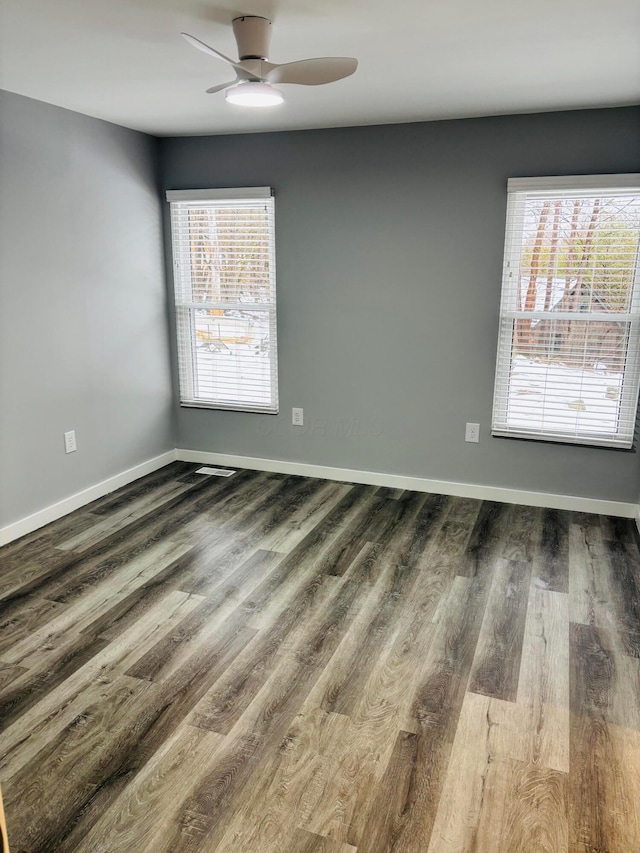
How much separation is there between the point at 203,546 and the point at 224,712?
130 cm

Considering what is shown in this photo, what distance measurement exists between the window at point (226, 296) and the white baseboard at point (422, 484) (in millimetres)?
394

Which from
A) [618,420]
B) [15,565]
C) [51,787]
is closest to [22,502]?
[15,565]

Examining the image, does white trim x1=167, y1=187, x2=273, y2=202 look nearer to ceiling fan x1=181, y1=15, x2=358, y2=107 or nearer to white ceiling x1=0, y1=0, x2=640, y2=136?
white ceiling x1=0, y1=0, x2=640, y2=136

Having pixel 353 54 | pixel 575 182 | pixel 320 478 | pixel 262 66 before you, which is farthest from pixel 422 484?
pixel 262 66

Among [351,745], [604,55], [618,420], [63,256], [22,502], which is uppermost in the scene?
[604,55]

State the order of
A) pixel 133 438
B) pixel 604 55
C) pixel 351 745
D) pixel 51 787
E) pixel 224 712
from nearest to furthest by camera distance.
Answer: pixel 51 787 → pixel 351 745 → pixel 224 712 → pixel 604 55 → pixel 133 438

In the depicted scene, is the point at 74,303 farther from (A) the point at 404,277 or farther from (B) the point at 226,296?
(A) the point at 404,277

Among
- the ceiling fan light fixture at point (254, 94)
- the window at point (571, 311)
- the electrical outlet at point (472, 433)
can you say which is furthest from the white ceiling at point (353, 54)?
the electrical outlet at point (472, 433)

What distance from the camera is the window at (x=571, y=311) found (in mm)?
3428

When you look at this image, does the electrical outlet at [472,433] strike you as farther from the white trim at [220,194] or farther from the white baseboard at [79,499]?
the white baseboard at [79,499]

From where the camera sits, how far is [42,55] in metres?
2.50

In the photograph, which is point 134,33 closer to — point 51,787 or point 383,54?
point 383,54

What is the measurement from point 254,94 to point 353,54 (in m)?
0.44

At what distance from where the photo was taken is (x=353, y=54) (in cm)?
248
